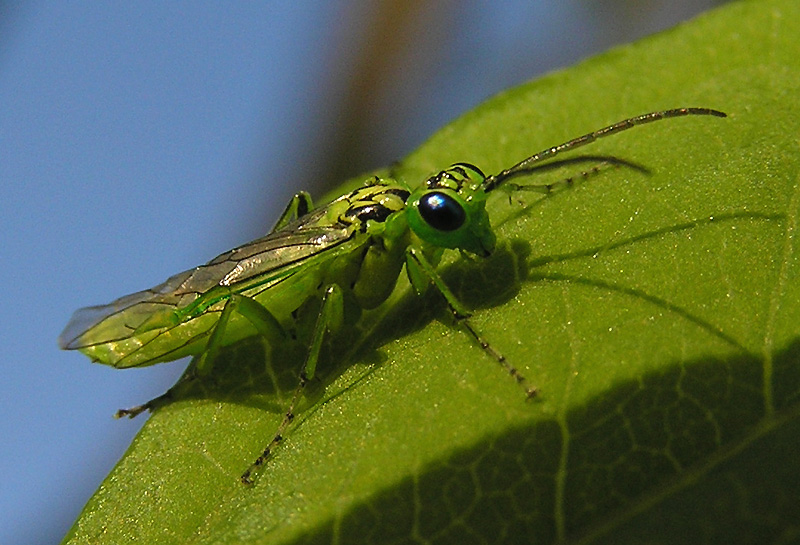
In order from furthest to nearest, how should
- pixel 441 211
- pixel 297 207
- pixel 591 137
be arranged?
pixel 297 207 → pixel 441 211 → pixel 591 137

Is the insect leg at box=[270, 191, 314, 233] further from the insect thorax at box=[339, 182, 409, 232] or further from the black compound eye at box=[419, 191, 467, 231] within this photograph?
the black compound eye at box=[419, 191, 467, 231]

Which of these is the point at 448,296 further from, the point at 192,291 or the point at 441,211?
the point at 192,291

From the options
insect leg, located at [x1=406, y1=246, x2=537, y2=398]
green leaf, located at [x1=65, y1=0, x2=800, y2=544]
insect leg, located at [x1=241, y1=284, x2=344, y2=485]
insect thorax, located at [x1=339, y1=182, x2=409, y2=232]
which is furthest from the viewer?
insect thorax, located at [x1=339, y1=182, x2=409, y2=232]

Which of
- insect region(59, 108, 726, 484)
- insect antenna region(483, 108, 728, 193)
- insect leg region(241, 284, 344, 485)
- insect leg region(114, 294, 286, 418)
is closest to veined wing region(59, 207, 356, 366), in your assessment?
insect region(59, 108, 726, 484)

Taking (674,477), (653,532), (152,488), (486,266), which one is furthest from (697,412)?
(152,488)

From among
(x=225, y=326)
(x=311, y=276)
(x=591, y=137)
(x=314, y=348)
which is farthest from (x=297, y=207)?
(x=591, y=137)

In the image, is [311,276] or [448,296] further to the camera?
[311,276]

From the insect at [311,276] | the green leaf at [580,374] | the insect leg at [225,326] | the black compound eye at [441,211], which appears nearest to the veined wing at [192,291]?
the insect at [311,276]
